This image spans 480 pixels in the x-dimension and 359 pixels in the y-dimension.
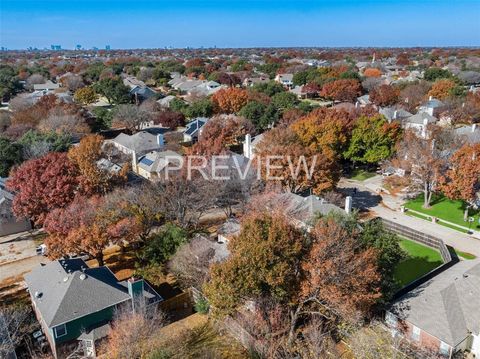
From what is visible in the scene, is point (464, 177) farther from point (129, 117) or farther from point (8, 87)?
point (8, 87)

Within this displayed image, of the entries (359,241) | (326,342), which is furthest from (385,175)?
(326,342)

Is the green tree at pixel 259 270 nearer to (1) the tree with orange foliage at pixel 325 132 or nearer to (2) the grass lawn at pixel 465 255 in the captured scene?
(2) the grass lawn at pixel 465 255

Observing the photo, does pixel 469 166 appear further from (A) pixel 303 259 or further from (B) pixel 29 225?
(B) pixel 29 225

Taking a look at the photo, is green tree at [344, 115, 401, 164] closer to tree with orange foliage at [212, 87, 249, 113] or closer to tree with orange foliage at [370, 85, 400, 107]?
tree with orange foliage at [212, 87, 249, 113]

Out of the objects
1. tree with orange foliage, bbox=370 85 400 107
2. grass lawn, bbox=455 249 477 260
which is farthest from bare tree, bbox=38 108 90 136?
tree with orange foliage, bbox=370 85 400 107

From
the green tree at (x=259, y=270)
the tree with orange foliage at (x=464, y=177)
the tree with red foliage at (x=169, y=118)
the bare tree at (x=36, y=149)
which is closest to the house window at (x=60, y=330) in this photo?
the green tree at (x=259, y=270)

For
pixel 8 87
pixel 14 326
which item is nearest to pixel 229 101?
pixel 14 326
